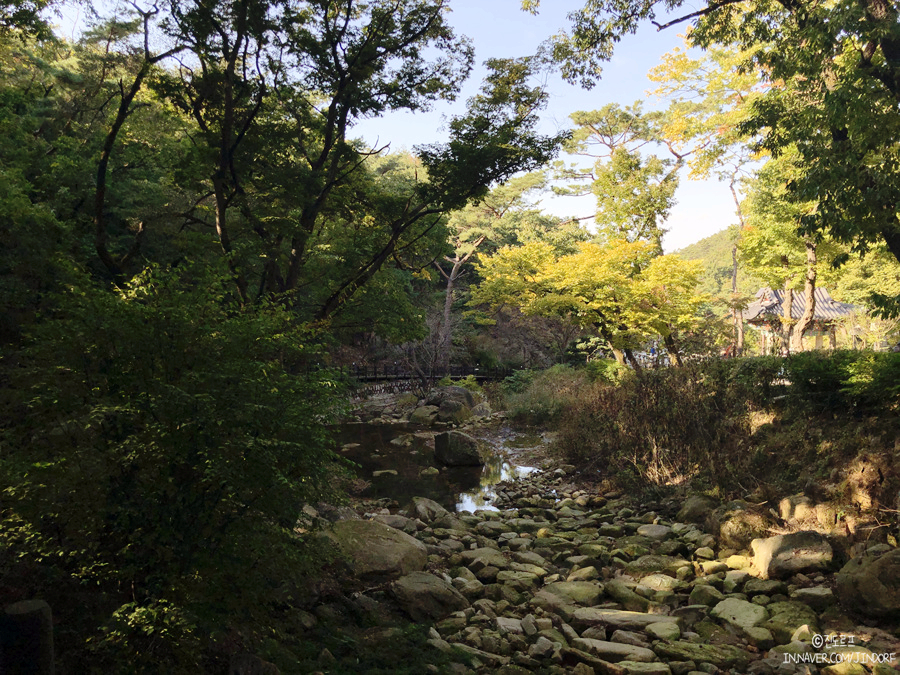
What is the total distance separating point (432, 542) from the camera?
7453 mm

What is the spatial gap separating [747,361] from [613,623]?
6.59 m

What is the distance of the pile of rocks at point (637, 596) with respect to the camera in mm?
4445

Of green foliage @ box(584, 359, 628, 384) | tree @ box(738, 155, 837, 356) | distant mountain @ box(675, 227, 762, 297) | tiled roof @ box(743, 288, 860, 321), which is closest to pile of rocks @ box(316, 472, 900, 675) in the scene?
green foliage @ box(584, 359, 628, 384)

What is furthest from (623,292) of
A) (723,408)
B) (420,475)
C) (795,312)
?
(795,312)

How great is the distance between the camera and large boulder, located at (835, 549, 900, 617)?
4.64 meters

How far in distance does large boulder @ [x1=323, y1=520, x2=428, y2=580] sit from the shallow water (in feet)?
11.3

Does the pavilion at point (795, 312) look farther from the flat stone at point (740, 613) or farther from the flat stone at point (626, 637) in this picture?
the flat stone at point (626, 637)

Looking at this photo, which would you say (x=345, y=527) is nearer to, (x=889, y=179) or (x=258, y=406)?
(x=258, y=406)

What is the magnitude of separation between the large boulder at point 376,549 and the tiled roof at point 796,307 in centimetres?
2258

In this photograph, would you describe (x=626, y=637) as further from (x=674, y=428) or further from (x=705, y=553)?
(x=674, y=428)

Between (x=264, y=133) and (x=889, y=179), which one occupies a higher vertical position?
(x=264, y=133)

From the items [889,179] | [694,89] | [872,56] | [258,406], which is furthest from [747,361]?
[694,89]

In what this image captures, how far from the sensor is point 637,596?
5.72 metres

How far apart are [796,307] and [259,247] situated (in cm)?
2738
